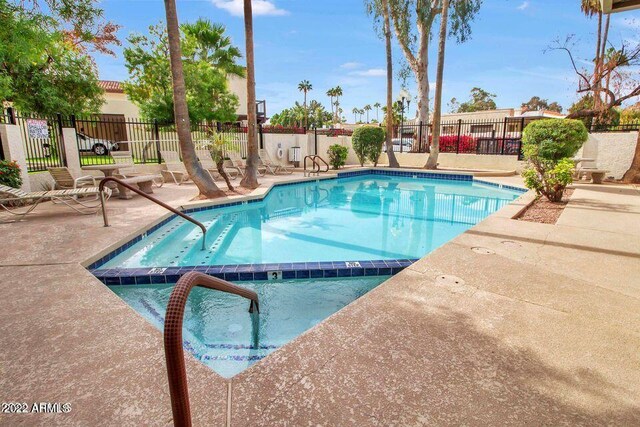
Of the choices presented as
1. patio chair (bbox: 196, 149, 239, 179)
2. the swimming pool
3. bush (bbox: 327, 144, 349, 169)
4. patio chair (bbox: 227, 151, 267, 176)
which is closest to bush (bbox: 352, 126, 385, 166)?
bush (bbox: 327, 144, 349, 169)

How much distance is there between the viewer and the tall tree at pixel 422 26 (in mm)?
15906

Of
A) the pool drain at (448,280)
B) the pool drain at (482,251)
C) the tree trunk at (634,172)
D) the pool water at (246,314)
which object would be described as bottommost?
the pool water at (246,314)

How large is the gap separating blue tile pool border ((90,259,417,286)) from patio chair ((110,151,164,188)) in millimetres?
5514

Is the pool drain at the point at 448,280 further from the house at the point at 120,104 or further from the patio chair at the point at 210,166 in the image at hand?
the house at the point at 120,104

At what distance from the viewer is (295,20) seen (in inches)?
810

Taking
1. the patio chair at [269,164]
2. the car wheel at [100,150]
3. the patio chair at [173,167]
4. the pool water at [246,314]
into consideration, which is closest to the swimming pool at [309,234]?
the pool water at [246,314]

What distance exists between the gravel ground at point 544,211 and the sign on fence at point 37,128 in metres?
10.8

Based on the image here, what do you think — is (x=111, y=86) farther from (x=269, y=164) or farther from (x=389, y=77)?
(x=389, y=77)

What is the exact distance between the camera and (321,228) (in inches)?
272

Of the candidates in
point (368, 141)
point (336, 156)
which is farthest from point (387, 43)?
point (336, 156)

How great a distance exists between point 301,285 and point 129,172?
764 cm

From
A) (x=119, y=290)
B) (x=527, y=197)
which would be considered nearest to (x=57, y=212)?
(x=119, y=290)

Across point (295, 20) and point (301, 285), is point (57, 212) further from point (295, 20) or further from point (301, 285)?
point (295, 20)

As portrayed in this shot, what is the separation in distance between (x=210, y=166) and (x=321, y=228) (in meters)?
6.57
